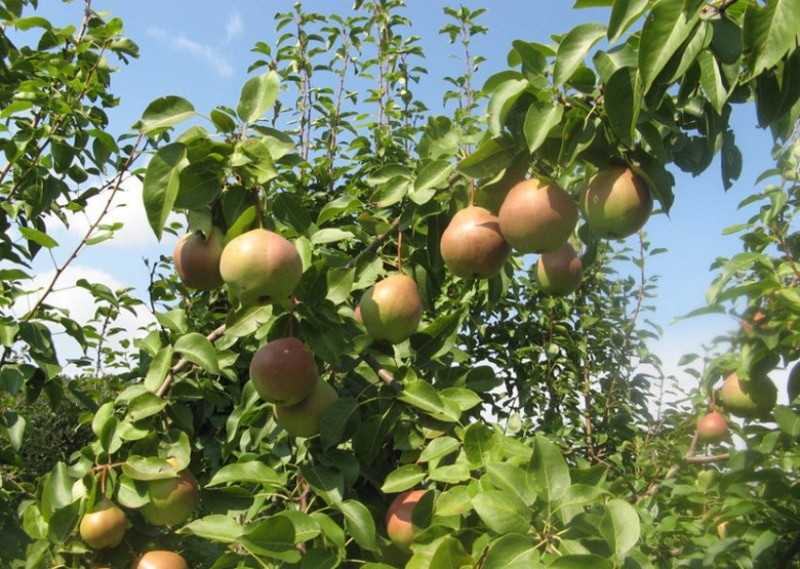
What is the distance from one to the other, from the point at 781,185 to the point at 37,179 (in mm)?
2626

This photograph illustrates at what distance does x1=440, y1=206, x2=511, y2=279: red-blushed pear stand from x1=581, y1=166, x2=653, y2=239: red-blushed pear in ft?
0.68

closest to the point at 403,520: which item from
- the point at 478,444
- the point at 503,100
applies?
the point at 478,444

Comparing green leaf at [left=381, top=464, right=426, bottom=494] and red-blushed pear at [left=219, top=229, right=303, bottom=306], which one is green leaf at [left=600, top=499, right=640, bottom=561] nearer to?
green leaf at [left=381, top=464, right=426, bottom=494]

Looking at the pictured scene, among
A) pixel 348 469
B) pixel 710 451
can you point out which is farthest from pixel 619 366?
pixel 348 469

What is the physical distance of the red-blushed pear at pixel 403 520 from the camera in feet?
4.72

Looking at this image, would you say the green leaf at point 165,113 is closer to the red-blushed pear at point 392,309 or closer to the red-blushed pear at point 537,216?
the red-blushed pear at point 392,309

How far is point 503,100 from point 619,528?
77 cm

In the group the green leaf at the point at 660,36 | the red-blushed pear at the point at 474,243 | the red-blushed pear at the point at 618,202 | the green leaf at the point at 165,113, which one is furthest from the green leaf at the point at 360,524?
the green leaf at the point at 660,36

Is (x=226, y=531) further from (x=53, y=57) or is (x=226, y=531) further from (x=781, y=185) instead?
A: (x=53, y=57)

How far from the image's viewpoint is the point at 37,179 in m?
2.58

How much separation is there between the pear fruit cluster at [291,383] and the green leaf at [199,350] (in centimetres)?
11

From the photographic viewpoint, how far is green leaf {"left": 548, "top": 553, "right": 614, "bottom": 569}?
101 centimetres

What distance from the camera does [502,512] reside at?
1.16 meters

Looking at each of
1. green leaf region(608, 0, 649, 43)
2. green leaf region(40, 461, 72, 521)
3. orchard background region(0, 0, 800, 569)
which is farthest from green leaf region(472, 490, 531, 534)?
green leaf region(40, 461, 72, 521)
